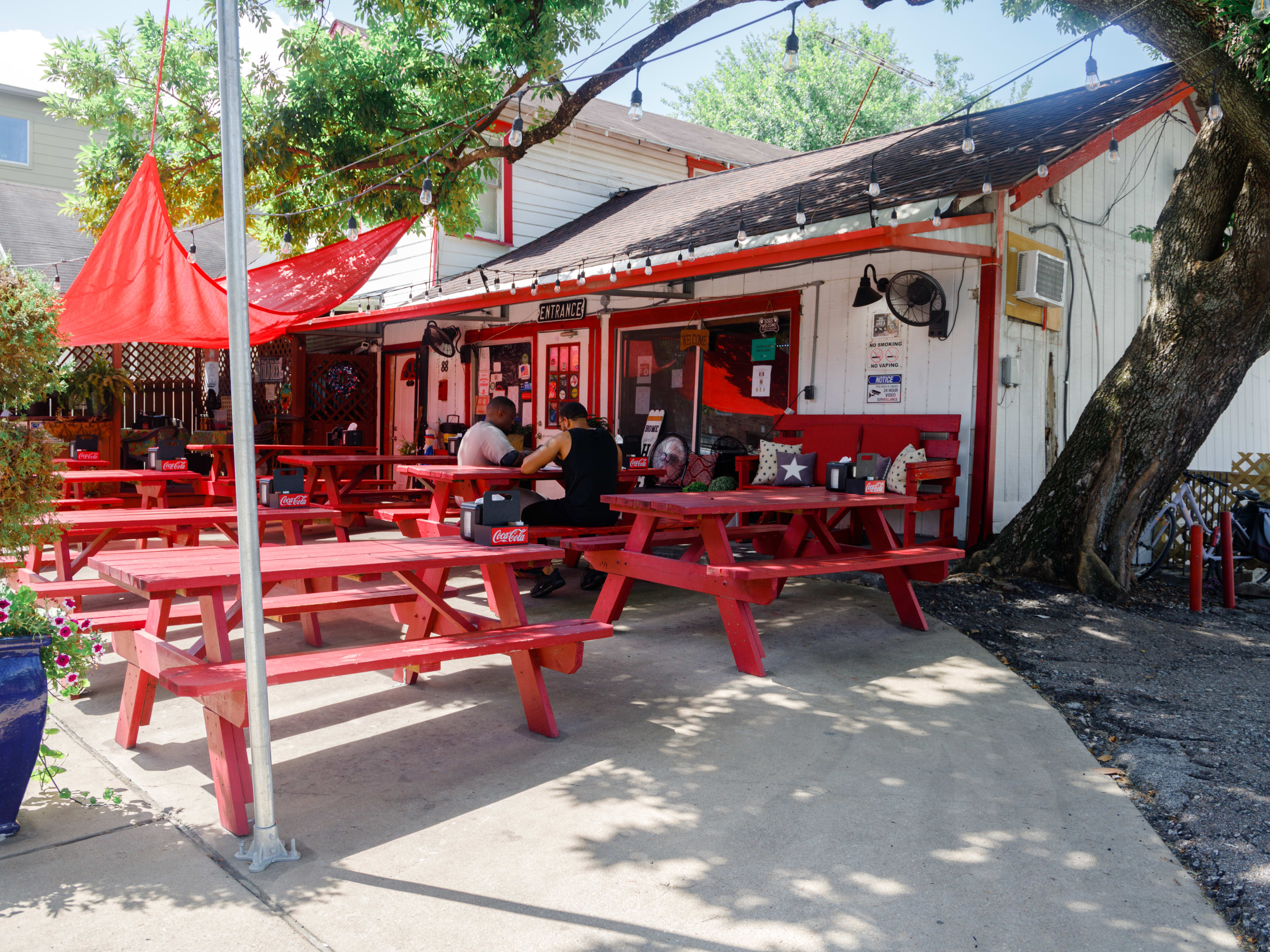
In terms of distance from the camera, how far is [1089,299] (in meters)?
8.29

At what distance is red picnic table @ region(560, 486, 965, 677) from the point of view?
4.35m

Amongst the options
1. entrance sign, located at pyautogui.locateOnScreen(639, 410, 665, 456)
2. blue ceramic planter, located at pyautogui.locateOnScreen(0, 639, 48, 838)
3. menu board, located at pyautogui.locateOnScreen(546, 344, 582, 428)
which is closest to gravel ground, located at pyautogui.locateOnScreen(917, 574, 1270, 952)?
blue ceramic planter, located at pyautogui.locateOnScreen(0, 639, 48, 838)

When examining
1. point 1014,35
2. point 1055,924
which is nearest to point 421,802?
point 1055,924

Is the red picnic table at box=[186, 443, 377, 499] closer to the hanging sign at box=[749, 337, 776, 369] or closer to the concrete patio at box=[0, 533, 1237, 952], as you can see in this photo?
the concrete patio at box=[0, 533, 1237, 952]

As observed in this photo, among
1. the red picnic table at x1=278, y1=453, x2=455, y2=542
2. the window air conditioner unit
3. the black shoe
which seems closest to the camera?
the black shoe

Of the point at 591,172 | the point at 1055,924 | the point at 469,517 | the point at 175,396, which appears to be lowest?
the point at 1055,924

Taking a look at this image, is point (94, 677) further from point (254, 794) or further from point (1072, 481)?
point (1072, 481)

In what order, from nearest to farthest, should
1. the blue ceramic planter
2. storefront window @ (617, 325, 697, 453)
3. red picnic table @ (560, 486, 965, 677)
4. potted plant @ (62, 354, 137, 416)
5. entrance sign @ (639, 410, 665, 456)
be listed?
the blue ceramic planter
red picnic table @ (560, 486, 965, 677)
storefront window @ (617, 325, 697, 453)
entrance sign @ (639, 410, 665, 456)
potted plant @ (62, 354, 137, 416)

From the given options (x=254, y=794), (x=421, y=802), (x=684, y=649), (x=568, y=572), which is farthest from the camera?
(x=568, y=572)

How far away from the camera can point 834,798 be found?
2.98 metres

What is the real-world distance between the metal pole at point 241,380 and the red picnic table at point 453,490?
2.44 meters

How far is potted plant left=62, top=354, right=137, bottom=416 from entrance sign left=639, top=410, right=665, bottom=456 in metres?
6.28

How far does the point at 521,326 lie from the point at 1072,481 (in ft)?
22.1

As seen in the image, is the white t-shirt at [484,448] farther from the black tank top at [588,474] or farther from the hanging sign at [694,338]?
the hanging sign at [694,338]
